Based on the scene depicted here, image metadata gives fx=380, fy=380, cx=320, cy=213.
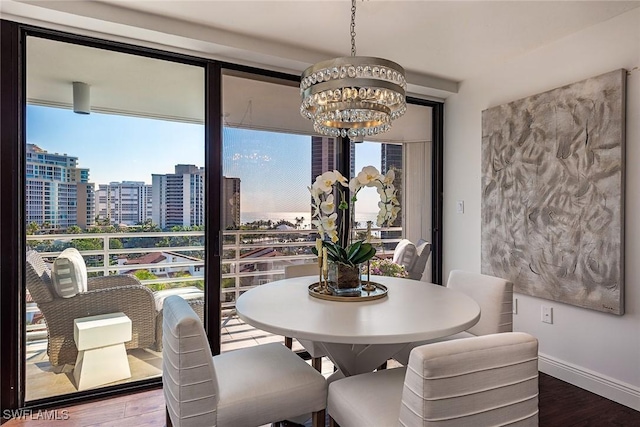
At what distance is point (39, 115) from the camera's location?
221cm

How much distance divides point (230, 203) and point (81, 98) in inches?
44.0

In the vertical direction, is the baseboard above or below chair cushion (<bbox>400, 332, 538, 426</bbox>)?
below

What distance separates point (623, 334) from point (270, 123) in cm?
270

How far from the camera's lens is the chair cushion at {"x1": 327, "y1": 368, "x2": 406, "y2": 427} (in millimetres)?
1290

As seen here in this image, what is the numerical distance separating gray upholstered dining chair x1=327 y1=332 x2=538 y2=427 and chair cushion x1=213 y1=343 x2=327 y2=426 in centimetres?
34

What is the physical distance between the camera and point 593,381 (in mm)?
2420

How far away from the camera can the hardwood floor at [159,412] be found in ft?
6.81

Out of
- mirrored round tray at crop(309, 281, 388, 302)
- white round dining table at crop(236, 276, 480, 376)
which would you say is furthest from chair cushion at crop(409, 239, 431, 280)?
mirrored round tray at crop(309, 281, 388, 302)

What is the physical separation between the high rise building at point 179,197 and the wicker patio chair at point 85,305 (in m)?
0.45

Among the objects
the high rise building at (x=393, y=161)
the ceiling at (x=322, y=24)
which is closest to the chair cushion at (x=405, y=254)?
the high rise building at (x=393, y=161)

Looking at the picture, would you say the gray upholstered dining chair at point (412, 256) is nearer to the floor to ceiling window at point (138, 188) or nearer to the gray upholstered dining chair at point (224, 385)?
the floor to ceiling window at point (138, 188)

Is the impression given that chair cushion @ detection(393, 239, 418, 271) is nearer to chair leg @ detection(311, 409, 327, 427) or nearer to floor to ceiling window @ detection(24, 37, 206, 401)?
floor to ceiling window @ detection(24, 37, 206, 401)

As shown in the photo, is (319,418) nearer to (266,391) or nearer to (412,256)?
(266,391)

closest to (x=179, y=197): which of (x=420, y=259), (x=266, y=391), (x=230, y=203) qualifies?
(x=230, y=203)
